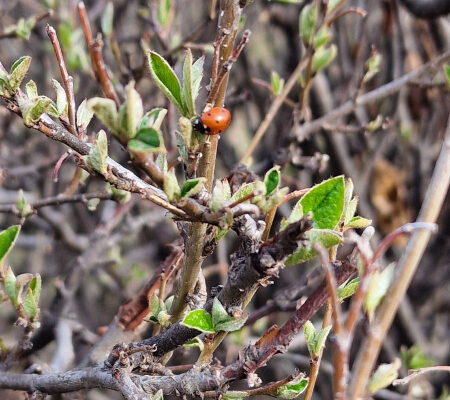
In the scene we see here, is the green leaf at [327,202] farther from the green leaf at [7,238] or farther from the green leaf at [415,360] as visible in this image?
the green leaf at [415,360]

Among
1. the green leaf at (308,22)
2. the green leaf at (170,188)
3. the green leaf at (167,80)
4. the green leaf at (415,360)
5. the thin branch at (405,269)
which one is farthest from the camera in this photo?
the green leaf at (415,360)

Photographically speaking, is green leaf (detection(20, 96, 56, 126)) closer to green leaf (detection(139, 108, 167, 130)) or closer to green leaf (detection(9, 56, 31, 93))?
green leaf (detection(9, 56, 31, 93))

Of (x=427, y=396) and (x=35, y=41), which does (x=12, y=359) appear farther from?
(x=35, y=41)

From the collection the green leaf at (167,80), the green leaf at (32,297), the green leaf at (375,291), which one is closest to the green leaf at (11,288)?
the green leaf at (32,297)

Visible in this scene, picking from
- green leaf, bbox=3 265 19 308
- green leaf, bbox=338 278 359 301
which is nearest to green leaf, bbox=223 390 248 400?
green leaf, bbox=338 278 359 301

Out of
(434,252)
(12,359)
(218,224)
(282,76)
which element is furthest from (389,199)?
(218,224)

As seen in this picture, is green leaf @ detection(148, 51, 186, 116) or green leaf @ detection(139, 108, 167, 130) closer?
green leaf @ detection(139, 108, 167, 130)
